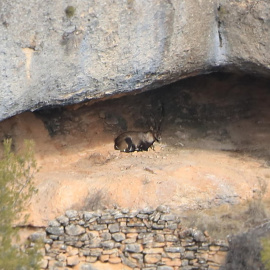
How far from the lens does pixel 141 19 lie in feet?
40.5

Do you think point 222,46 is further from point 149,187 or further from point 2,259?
point 2,259

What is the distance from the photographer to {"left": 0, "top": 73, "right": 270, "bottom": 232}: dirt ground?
1295cm

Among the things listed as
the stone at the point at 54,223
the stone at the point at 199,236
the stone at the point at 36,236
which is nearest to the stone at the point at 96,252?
the stone at the point at 54,223

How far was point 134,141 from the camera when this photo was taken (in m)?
14.8

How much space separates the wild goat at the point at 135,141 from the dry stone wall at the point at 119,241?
2152 mm

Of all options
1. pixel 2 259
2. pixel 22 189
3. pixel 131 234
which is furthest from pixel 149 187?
pixel 2 259

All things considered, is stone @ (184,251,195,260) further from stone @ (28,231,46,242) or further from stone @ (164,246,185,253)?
stone @ (28,231,46,242)

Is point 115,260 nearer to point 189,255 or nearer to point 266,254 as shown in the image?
point 189,255

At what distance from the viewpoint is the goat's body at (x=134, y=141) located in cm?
1468

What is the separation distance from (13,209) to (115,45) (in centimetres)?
279

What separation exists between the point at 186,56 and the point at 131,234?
2.84m

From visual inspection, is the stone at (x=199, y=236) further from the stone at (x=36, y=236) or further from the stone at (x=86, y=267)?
the stone at (x=36, y=236)

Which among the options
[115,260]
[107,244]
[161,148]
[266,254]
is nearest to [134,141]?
[161,148]

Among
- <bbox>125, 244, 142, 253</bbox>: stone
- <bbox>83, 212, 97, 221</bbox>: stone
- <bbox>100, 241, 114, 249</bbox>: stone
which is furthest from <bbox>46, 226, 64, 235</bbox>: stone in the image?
<bbox>125, 244, 142, 253</bbox>: stone
